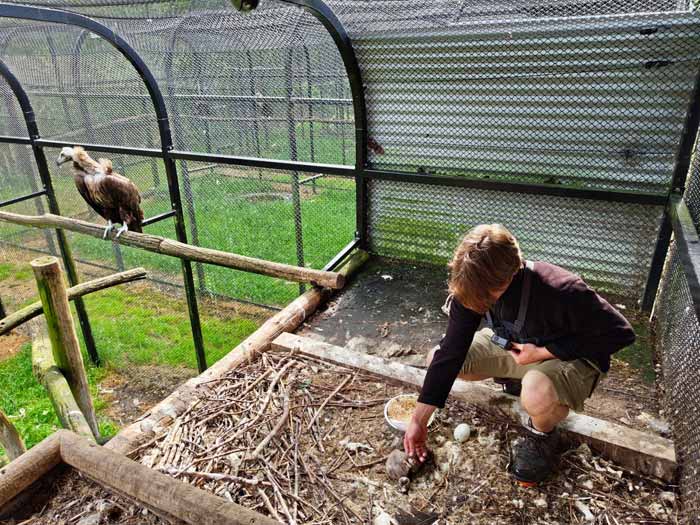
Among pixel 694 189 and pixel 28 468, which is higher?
pixel 694 189

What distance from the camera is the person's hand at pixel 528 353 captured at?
1.87 meters

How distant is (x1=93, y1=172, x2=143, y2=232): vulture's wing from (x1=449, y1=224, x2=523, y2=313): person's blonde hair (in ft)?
10.7

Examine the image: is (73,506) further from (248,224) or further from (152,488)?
(248,224)

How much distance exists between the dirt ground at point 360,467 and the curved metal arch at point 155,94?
6.39ft

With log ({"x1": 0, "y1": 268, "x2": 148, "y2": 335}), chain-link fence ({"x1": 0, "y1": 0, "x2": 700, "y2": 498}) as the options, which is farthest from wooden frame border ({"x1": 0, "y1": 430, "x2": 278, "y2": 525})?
chain-link fence ({"x1": 0, "y1": 0, "x2": 700, "y2": 498})

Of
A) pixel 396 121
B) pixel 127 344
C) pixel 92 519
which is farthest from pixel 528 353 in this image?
pixel 127 344

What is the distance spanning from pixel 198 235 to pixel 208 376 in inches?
138

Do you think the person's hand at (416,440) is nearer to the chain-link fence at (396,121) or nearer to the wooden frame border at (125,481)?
the wooden frame border at (125,481)

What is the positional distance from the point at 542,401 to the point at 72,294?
118 inches

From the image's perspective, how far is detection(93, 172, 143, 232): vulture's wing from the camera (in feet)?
12.6

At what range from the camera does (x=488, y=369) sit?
2.08 metres

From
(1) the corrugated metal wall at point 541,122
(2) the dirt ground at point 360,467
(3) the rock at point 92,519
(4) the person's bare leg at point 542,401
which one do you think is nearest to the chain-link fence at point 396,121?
(1) the corrugated metal wall at point 541,122

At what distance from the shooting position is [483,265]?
1.54m

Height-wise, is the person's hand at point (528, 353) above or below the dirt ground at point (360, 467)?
above
